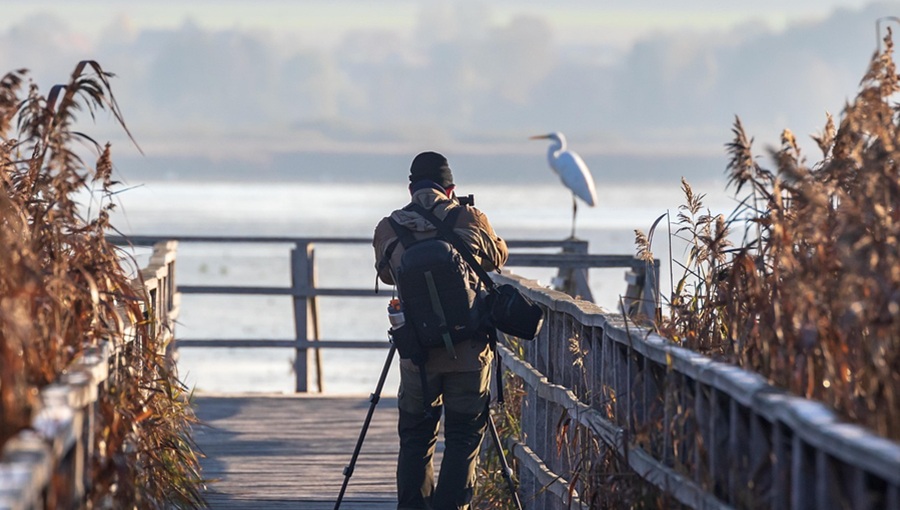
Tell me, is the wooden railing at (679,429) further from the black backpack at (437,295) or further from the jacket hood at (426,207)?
the jacket hood at (426,207)

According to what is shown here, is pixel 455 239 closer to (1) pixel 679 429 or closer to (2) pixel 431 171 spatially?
(2) pixel 431 171

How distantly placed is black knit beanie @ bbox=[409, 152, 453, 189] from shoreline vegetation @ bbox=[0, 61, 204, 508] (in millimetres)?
1286

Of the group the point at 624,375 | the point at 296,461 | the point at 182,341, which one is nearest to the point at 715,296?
the point at 624,375

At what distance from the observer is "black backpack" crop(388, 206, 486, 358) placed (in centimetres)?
566

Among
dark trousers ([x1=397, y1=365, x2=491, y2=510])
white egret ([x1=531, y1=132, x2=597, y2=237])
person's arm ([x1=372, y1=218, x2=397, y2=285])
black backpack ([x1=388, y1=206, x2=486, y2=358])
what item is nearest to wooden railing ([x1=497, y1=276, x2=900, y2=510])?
dark trousers ([x1=397, y1=365, x2=491, y2=510])

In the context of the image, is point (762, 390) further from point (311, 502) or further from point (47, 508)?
point (311, 502)

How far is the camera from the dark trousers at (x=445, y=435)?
6070 mm

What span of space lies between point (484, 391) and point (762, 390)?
281 centimetres

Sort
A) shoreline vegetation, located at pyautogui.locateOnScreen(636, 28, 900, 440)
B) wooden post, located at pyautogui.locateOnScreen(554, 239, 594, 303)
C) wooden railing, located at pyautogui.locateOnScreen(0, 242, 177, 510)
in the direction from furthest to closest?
wooden post, located at pyautogui.locateOnScreen(554, 239, 594, 303)
shoreline vegetation, located at pyautogui.locateOnScreen(636, 28, 900, 440)
wooden railing, located at pyautogui.locateOnScreen(0, 242, 177, 510)

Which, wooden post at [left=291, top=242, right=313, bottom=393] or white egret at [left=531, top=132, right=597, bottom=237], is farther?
white egret at [left=531, top=132, right=597, bottom=237]

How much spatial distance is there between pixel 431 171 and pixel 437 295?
2.16ft

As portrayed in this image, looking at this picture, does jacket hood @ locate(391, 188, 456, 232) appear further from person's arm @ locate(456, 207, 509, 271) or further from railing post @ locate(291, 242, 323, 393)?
railing post @ locate(291, 242, 323, 393)

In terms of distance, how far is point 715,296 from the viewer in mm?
5262

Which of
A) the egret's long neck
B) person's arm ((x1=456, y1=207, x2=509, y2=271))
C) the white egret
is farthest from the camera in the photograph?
the egret's long neck
